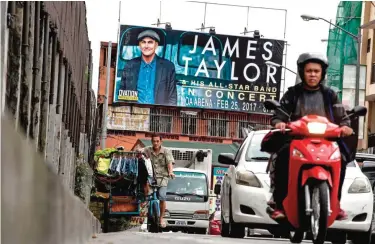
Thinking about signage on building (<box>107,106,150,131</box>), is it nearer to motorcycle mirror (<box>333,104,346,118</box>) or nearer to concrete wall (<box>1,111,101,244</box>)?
motorcycle mirror (<box>333,104,346,118</box>)

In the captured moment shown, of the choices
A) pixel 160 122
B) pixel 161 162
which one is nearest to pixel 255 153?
pixel 161 162

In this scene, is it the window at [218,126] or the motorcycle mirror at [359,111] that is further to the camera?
the window at [218,126]

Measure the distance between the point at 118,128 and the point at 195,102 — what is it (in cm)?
601

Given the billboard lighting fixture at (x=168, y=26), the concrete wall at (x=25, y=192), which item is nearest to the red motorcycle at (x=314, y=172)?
the concrete wall at (x=25, y=192)

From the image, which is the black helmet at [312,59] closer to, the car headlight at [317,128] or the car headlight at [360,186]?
the car headlight at [317,128]

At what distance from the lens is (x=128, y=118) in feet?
232

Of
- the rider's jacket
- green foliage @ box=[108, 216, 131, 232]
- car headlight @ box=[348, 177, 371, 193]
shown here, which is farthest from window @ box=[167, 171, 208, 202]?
the rider's jacket

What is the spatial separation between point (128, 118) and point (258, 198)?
5840 cm

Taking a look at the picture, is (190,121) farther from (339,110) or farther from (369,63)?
(339,110)

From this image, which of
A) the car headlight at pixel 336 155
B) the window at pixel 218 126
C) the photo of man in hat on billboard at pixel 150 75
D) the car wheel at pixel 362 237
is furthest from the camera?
the window at pixel 218 126

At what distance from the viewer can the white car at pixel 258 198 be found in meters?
12.7

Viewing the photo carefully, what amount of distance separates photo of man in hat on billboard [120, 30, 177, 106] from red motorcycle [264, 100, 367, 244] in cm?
6065

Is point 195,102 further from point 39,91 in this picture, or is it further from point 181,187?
point 39,91

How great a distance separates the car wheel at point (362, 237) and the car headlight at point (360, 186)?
1.86ft
